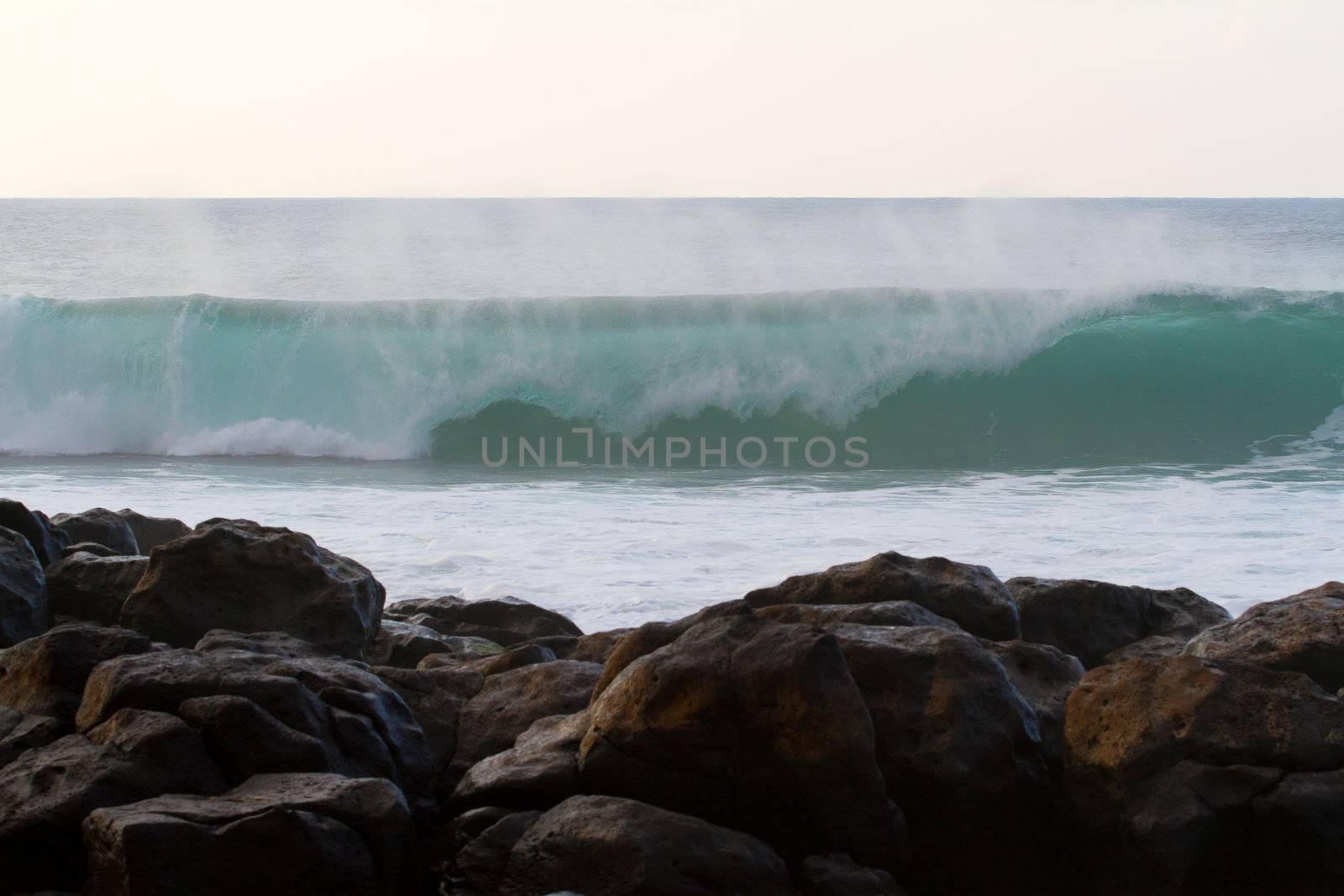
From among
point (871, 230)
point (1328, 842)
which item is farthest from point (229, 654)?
point (871, 230)

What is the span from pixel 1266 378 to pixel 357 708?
43.9 ft

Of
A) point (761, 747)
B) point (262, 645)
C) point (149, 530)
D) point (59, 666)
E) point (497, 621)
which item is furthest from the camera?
A: point (149, 530)

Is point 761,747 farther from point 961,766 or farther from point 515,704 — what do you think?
point 515,704

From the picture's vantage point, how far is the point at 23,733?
3.18 meters

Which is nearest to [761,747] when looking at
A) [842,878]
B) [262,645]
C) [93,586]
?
[842,878]

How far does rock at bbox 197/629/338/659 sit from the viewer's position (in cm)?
368

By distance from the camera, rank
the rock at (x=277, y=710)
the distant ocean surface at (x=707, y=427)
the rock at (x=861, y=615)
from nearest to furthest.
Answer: the rock at (x=277, y=710) < the rock at (x=861, y=615) < the distant ocean surface at (x=707, y=427)

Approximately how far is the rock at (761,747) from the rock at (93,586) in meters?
2.21

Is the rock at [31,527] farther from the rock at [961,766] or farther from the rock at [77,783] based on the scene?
the rock at [961,766]

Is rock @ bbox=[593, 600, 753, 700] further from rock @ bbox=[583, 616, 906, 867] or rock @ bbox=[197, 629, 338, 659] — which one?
rock @ bbox=[197, 629, 338, 659]

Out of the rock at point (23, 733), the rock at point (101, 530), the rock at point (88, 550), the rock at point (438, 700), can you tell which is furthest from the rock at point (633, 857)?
the rock at point (101, 530)

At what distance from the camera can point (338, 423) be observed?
547 inches

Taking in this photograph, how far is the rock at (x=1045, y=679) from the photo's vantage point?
10.9 ft

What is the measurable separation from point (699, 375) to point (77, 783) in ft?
39.4
